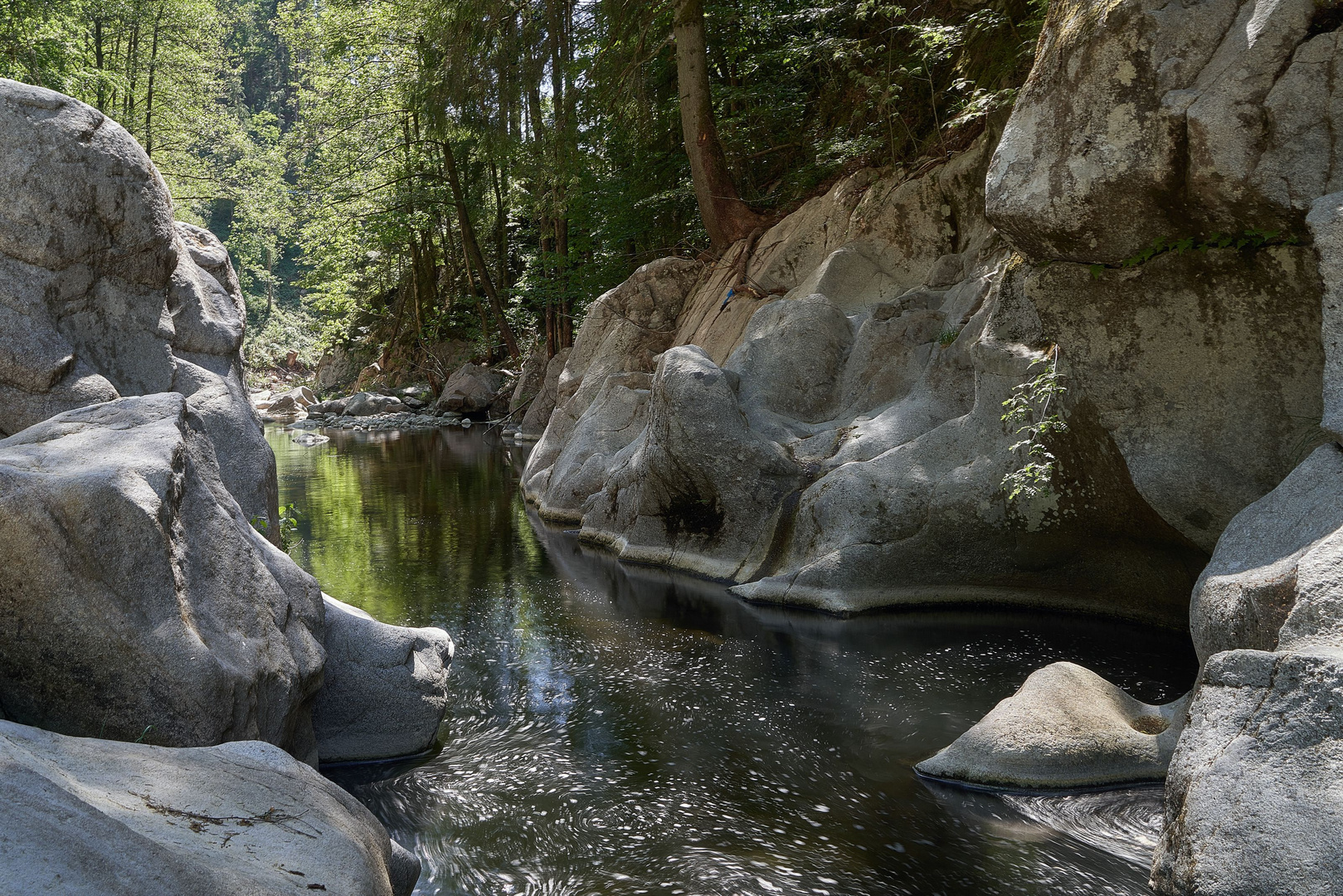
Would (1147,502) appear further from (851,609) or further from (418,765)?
(418,765)

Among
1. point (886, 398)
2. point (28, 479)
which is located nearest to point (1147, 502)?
point (886, 398)

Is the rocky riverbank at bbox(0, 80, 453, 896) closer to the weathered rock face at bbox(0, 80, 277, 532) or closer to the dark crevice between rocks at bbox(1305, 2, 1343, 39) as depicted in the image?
the weathered rock face at bbox(0, 80, 277, 532)

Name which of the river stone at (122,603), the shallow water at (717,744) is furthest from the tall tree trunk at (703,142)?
the river stone at (122,603)

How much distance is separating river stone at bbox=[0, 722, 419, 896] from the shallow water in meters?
1.44

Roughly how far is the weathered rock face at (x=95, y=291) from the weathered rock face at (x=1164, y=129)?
21.2 ft

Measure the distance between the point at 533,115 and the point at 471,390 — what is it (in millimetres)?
13115

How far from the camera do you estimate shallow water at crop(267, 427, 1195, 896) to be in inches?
199

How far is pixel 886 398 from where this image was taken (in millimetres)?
11727

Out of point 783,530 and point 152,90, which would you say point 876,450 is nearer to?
point 783,530

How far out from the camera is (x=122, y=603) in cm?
429

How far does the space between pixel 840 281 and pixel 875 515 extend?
16.8ft

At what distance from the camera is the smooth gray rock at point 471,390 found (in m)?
33.3

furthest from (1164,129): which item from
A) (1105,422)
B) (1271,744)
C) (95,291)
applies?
(95,291)

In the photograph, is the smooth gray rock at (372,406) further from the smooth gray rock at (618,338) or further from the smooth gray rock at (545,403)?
the smooth gray rock at (618,338)
